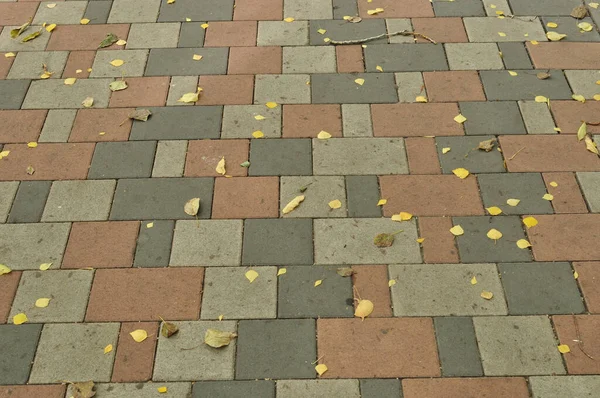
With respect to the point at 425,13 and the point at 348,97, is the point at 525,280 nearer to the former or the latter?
Answer: the point at 348,97

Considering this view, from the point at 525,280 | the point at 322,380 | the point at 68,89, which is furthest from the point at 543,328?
the point at 68,89

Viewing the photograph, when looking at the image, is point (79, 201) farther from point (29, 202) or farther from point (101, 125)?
point (101, 125)

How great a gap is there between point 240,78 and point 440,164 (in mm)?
1481

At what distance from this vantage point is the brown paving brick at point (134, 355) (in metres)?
2.95

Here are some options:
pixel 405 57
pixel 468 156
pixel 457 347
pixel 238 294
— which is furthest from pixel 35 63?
pixel 457 347

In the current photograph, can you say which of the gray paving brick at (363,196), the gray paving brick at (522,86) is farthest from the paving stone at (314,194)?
the gray paving brick at (522,86)

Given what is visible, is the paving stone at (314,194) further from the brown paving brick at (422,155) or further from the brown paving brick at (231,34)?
the brown paving brick at (231,34)

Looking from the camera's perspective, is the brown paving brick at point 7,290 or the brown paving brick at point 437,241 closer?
the brown paving brick at point 7,290

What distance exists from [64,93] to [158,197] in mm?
1207

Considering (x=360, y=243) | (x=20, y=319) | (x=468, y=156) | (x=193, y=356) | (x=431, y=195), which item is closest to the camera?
(x=193, y=356)

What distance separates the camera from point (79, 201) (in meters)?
3.64

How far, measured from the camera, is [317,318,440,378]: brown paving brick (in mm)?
2939

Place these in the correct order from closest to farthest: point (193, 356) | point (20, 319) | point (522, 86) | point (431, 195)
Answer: point (193, 356) < point (20, 319) < point (431, 195) < point (522, 86)

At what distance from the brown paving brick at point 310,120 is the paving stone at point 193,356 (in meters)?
1.37
